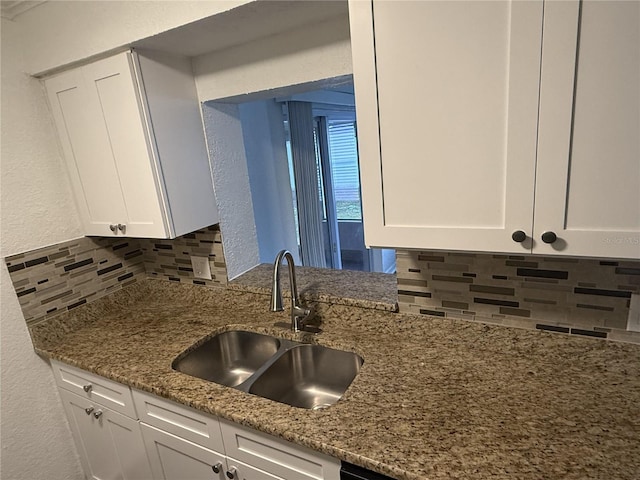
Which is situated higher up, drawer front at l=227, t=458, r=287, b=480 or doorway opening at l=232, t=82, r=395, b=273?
doorway opening at l=232, t=82, r=395, b=273

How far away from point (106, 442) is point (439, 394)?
1.45 metres

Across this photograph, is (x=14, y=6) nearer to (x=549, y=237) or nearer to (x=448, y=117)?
(x=448, y=117)

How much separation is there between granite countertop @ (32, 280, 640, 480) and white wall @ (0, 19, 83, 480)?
133 mm

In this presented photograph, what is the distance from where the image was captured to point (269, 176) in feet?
8.66

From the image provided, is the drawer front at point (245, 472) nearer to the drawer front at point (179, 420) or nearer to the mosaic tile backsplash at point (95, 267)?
the drawer front at point (179, 420)

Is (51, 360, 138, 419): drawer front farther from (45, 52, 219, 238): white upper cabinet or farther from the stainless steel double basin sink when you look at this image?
(45, 52, 219, 238): white upper cabinet

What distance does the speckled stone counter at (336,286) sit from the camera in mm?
1514

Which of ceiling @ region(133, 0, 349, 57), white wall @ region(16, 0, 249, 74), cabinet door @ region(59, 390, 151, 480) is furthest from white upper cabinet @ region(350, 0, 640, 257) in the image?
cabinet door @ region(59, 390, 151, 480)

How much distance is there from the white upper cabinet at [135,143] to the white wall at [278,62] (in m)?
0.11

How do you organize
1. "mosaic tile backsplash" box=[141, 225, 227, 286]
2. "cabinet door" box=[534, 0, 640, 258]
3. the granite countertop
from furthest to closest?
1. "mosaic tile backsplash" box=[141, 225, 227, 286]
2. the granite countertop
3. "cabinet door" box=[534, 0, 640, 258]

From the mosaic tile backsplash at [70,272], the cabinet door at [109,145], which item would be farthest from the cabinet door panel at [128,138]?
the mosaic tile backsplash at [70,272]

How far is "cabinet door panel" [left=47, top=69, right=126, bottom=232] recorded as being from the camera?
1.53m

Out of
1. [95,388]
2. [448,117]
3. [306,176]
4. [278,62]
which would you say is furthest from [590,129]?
[306,176]

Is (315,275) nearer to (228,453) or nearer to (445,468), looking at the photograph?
(228,453)
